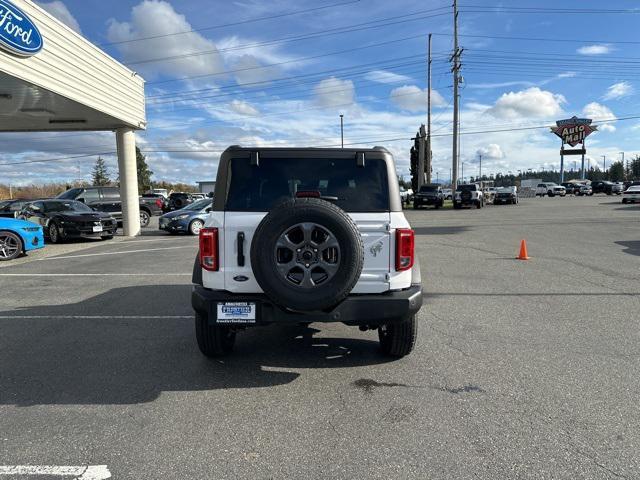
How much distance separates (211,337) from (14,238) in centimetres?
1013

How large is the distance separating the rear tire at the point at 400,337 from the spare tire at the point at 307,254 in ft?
3.14

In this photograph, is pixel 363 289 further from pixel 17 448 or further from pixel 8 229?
pixel 8 229

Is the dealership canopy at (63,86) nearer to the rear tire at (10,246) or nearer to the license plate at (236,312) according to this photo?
the rear tire at (10,246)

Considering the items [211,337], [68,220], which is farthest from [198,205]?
[211,337]

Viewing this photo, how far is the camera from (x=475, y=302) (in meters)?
Answer: 6.96

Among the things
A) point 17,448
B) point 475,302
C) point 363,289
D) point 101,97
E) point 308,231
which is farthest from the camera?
point 101,97

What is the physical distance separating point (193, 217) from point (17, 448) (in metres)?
16.5

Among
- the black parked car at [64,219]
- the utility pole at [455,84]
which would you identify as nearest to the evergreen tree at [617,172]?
the utility pole at [455,84]

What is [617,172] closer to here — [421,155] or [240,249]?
[421,155]

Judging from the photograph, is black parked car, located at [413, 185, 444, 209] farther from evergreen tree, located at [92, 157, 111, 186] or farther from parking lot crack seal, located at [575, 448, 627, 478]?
evergreen tree, located at [92, 157, 111, 186]

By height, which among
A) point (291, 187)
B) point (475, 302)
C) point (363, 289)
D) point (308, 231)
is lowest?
point (475, 302)

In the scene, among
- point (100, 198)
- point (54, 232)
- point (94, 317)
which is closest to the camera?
point (94, 317)

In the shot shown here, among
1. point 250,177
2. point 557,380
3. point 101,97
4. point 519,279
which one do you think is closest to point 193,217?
point 101,97

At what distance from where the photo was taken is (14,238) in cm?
1198
